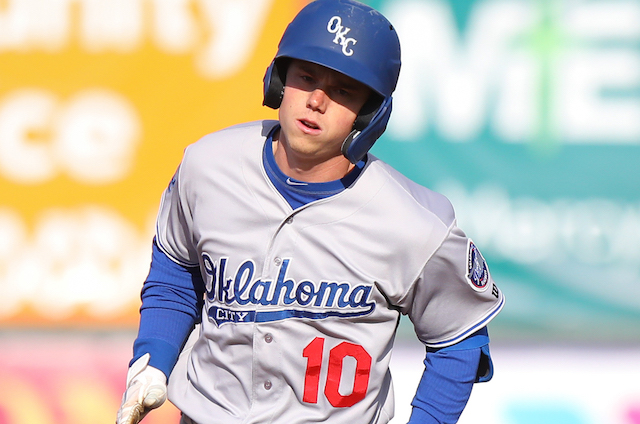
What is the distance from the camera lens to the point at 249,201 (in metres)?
2.04

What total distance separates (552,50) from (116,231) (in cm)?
264

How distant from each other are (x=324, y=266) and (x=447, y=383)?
0.43m

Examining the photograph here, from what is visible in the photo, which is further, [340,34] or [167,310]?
[167,310]

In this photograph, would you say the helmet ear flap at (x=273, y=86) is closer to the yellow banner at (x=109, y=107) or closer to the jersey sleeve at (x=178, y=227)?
the jersey sleeve at (x=178, y=227)

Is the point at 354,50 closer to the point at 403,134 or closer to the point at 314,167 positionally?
the point at 314,167

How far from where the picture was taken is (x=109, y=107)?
4629 millimetres

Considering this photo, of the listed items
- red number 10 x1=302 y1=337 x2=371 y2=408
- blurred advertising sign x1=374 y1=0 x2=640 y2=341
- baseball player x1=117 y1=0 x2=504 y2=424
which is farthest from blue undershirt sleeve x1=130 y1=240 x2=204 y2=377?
blurred advertising sign x1=374 y1=0 x2=640 y2=341

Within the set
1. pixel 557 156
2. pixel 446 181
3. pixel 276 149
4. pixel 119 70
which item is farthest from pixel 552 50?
pixel 276 149

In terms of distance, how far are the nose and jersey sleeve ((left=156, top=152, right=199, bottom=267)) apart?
1.41 feet

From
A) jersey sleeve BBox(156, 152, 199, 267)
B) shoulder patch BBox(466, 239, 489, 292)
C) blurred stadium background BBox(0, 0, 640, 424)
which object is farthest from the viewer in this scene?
blurred stadium background BBox(0, 0, 640, 424)

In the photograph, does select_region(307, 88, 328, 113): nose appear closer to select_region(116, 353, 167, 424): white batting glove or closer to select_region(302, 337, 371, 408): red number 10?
select_region(302, 337, 371, 408): red number 10

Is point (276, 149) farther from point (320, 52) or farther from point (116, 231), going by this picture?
point (116, 231)

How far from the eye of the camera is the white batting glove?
6.37 feet

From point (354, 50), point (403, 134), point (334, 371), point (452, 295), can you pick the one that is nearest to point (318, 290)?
point (334, 371)
